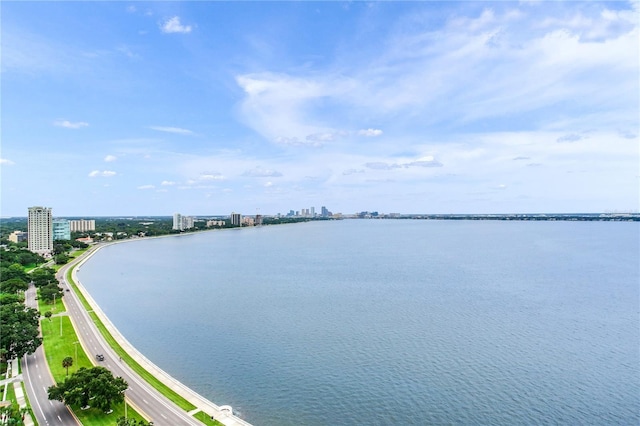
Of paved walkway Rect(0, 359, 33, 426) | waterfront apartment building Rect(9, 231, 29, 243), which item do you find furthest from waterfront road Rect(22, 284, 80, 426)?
waterfront apartment building Rect(9, 231, 29, 243)

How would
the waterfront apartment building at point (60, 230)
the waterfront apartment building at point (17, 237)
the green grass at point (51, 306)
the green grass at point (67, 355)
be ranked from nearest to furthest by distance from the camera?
1. the green grass at point (67, 355)
2. the green grass at point (51, 306)
3. the waterfront apartment building at point (17, 237)
4. the waterfront apartment building at point (60, 230)

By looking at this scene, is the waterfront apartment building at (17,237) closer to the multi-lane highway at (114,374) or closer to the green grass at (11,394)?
the multi-lane highway at (114,374)

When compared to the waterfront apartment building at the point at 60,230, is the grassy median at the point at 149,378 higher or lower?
lower

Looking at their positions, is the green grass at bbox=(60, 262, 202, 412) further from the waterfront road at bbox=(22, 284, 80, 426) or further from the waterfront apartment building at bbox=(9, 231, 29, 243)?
the waterfront apartment building at bbox=(9, 231, 29, 243)

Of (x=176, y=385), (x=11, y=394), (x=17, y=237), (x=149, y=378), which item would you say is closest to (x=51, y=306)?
(x=11, y=394)

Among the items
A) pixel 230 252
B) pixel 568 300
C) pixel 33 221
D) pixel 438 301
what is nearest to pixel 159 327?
pixel 438 301

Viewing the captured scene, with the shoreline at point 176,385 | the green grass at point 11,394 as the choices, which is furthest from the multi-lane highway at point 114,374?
the shoreline at point 176,385
